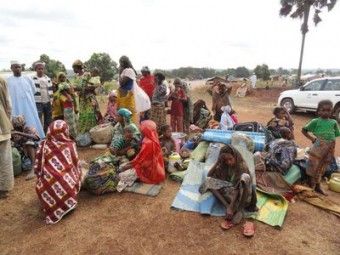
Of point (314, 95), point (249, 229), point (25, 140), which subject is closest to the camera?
point (249, 229)

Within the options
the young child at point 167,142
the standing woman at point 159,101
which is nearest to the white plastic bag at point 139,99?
the standing woman at point 159,101

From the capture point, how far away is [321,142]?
13.2 feet

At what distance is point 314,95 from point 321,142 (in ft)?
24.8

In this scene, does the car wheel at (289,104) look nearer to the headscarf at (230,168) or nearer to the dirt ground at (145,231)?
the dirt ground at (145,231)

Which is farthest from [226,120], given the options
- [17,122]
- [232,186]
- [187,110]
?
[17,122]

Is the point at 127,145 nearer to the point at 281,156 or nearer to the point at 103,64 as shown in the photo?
the point at 281,156

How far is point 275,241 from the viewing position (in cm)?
292

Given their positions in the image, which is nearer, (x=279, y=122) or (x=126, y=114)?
(x=126, y=114)

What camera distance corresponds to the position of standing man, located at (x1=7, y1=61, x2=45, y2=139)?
545cm

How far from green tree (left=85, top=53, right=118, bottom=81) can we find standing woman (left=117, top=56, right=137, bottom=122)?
21.0 meters

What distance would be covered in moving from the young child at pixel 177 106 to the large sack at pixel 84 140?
6.70 ft

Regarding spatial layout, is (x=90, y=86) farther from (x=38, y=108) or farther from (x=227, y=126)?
(x=227, y=126)

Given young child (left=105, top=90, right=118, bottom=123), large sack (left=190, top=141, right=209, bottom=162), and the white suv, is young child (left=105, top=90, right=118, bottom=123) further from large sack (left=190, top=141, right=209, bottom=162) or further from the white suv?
the white suv

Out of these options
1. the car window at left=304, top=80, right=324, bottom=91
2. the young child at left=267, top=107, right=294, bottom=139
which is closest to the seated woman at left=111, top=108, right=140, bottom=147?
the young child at left=267, top=107, right=294, bottom=139
